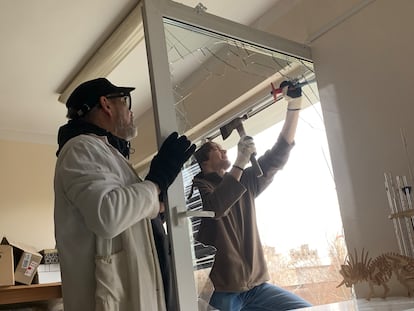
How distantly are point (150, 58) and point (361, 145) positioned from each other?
2.78 feet

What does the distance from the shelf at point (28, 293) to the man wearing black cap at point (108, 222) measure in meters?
1.56

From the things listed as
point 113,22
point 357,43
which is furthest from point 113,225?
point 113,22

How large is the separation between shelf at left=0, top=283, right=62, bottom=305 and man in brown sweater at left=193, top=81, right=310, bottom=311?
151 cm

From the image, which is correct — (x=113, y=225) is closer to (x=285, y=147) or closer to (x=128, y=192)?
(x=128, y=192)

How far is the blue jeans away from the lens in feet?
4.94

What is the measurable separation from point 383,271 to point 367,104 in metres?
0.61

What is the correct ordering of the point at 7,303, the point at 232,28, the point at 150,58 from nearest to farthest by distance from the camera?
the point at 150,58 < the point at 232,28 < the point at 7,303

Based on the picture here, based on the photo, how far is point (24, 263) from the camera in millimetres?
2727

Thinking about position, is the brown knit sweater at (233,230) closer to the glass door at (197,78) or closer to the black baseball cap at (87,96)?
the glass door at (197,78)

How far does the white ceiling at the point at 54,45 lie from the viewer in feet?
6.87

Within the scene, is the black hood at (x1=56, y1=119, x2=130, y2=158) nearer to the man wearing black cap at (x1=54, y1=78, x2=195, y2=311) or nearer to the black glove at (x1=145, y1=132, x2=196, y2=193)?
the man wearing black cap at (x1=54, y1=78, x2=195, y2=311)

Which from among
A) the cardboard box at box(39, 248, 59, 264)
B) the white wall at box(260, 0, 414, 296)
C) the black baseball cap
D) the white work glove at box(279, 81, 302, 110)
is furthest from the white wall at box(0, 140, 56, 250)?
the white wall at box(260, 0, 414, 296)

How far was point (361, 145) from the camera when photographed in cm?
173

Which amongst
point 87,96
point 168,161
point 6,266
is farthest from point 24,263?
Result: point 168,161
